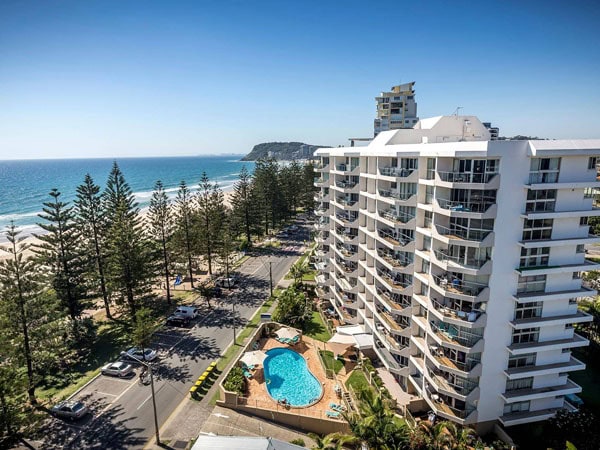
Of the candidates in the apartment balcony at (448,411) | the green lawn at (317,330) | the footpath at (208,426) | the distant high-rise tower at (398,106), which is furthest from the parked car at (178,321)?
the distant high-rise tower at (398,106)

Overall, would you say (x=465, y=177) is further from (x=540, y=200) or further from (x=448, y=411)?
(x=448, y=411)

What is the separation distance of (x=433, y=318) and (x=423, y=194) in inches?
287

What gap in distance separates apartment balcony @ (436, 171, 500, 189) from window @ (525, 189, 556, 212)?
85.7 inches

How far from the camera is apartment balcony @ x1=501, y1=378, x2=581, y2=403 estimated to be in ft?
64.1

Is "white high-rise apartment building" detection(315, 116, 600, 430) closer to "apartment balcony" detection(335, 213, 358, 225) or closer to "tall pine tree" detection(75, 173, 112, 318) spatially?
"apartment balcony" detection(335, 213, 358, 225)

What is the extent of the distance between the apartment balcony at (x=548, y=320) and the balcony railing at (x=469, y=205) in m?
6.36

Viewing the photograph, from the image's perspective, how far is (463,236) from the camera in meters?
18.4

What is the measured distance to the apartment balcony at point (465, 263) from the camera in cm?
1792

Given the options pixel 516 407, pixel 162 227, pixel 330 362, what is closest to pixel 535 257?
pixel 516 407

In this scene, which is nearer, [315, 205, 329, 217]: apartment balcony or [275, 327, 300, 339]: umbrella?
[275, 327, 300, 339]: umbrella

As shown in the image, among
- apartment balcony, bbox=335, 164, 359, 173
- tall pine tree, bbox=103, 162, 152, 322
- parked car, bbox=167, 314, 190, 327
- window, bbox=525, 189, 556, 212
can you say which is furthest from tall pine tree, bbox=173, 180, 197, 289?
window, bbox=525, 189, 556, 212

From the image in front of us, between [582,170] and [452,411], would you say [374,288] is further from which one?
[582,170]

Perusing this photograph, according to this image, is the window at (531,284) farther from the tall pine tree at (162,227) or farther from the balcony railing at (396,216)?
the tall pine tree at (162,227)

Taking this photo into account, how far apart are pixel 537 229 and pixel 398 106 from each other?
→ 238ft
